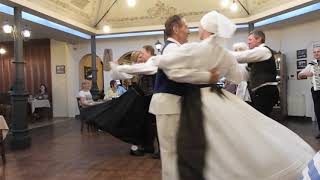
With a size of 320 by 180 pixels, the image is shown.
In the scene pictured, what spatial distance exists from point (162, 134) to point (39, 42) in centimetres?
1049

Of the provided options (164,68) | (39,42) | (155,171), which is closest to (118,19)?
(39,42)

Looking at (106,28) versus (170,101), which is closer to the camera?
(170,101)

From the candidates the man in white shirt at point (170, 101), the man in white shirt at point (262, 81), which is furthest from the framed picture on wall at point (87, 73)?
the man in white shirt at point (170, 101)

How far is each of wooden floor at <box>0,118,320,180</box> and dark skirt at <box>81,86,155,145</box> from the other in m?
0.33

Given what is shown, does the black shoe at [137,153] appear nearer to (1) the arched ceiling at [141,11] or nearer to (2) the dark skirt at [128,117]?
(2) the dark skirt at [128,117]

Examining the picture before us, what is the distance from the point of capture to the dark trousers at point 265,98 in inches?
122

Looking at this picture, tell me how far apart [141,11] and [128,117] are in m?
5.27

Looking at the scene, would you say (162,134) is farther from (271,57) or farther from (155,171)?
(155,171)

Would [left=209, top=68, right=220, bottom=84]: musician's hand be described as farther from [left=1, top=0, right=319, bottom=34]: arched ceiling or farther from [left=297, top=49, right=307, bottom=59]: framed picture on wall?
[left=297, top=49, right=307, bottom=59]: framed picture on wall

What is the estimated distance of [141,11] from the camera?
918 centimetres

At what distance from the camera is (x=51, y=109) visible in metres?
11.5

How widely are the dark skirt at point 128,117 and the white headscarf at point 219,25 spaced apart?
2471mm

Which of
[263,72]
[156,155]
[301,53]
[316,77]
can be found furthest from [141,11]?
[263,72]

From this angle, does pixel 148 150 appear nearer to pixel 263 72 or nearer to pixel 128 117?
pixel 128 117
